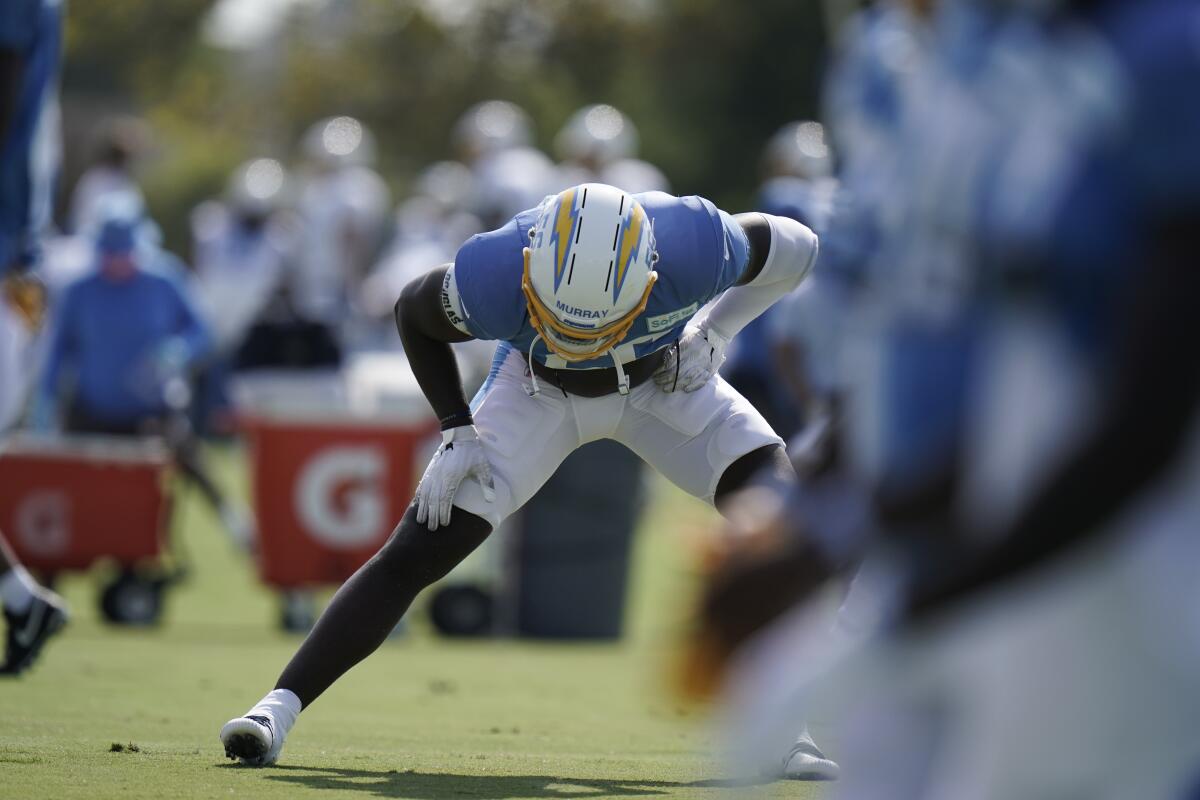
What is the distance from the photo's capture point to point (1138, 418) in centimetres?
244

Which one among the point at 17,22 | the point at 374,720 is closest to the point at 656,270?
the point at 374,720

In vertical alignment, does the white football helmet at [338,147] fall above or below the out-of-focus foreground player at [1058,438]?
above

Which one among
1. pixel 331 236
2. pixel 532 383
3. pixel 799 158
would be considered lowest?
pixel 532 383

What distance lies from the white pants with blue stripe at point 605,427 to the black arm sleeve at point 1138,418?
3.19 meters

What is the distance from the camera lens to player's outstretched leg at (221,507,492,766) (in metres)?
5.46

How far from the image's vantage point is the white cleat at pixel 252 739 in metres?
5.30

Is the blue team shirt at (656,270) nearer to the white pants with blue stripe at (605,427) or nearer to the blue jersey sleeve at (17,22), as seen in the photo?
the white pants with blue stripe at (605,427)

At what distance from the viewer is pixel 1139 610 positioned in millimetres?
2568

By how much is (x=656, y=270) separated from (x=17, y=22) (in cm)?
245

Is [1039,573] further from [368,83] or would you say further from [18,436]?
[368,83]

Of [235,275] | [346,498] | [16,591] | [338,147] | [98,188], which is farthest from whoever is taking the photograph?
[338,147]

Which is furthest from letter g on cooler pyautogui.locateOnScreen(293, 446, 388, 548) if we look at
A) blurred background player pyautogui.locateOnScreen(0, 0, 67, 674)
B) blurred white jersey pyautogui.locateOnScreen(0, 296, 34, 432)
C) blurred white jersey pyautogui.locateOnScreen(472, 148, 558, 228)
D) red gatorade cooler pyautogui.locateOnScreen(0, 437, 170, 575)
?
blurred white jersey pyautogui.locateOnScreen(0, 296, 34, 432)

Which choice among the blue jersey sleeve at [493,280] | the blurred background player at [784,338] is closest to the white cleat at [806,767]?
the blue jersey sleeve at [493,280]

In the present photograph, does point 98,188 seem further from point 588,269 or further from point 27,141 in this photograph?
point 588,269
